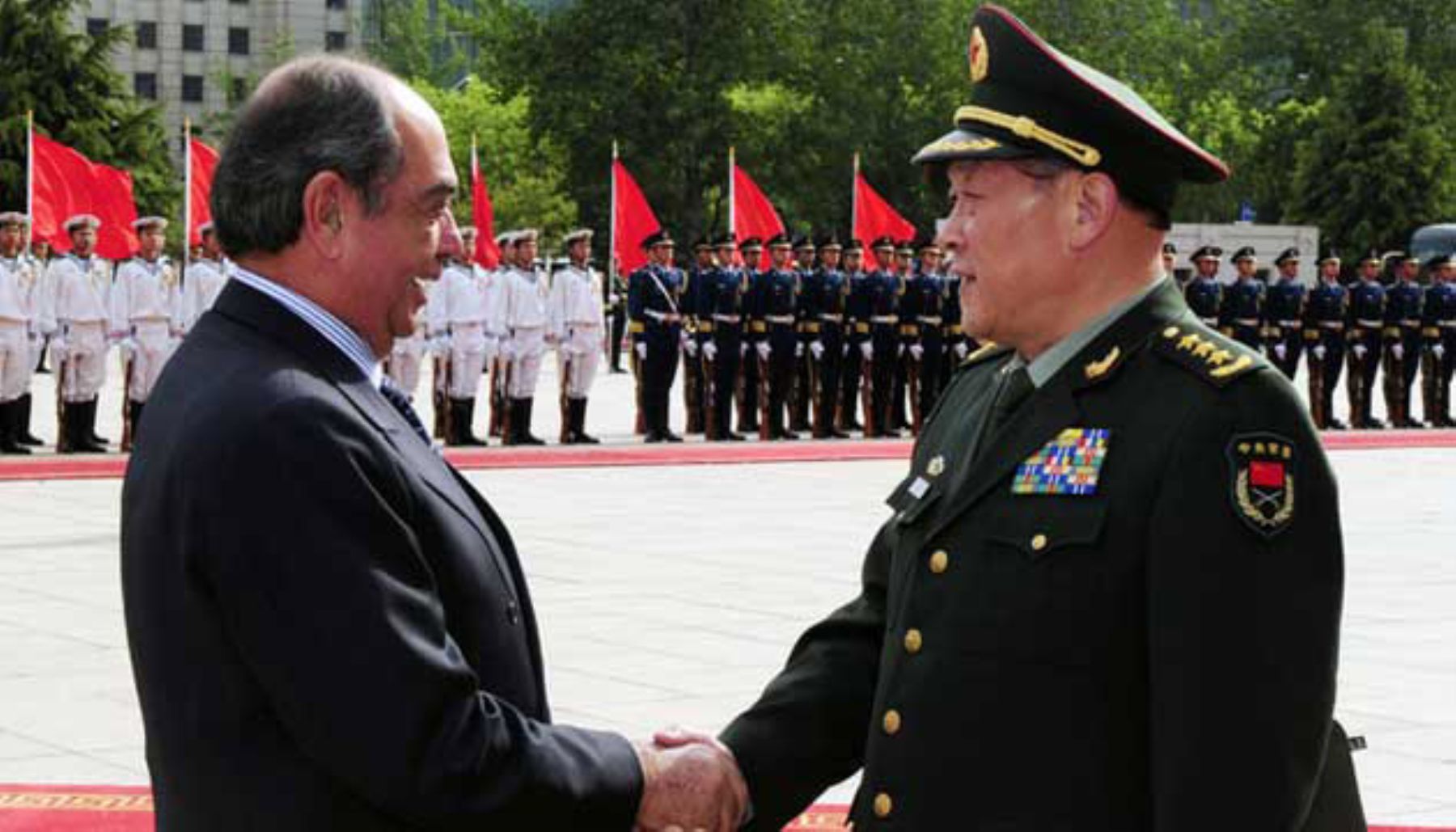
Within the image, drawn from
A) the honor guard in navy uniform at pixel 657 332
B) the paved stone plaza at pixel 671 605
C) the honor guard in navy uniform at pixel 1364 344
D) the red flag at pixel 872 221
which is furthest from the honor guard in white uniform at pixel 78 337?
Result: the honor guard in navy uniform at pixel 1364 344

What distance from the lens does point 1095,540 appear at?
9.42 ft

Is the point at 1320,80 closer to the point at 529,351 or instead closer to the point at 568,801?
the point at 529,351

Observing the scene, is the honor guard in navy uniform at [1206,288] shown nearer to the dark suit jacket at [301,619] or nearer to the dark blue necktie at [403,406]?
the dark blue necktie at [403,406]

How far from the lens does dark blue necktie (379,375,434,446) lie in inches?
123

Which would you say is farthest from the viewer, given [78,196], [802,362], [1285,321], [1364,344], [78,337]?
[1364,344]

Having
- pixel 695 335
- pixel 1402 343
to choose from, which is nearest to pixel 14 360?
pixel 695 335

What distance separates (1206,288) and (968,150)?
23.2 m

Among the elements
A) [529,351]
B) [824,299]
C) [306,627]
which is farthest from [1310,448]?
[824,299]

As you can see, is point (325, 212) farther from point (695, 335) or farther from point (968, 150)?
point (695, 335)

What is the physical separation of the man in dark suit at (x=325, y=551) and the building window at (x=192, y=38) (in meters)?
114

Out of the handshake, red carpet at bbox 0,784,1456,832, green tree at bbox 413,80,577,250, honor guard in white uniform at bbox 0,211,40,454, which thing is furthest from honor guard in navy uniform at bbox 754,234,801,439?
green tree at bbox 413,80,577,250

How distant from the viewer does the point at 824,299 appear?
951 inches

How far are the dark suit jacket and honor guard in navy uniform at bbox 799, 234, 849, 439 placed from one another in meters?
21.1

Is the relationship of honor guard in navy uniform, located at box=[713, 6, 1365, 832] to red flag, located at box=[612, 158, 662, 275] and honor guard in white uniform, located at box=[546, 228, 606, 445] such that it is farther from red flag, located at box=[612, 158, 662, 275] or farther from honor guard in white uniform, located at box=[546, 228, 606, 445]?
red flag, located at box=[612, 158, 662, 275]
